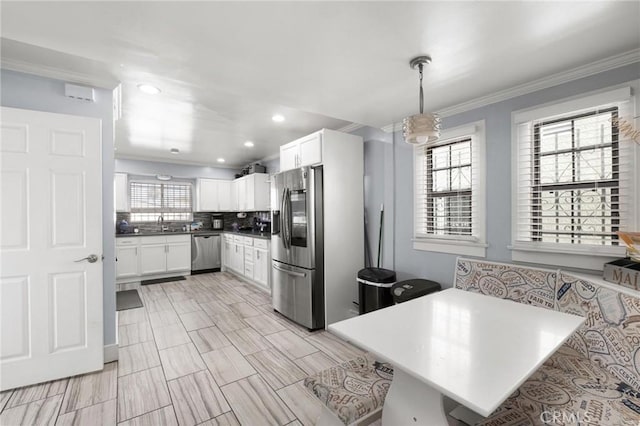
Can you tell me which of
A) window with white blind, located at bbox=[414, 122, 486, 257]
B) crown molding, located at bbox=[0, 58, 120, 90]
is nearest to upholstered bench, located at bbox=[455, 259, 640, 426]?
window with white blind, located at bbox=[414, 122, 486, 257]

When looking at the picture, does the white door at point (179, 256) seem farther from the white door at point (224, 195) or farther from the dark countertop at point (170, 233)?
the white door at point (224, 195)

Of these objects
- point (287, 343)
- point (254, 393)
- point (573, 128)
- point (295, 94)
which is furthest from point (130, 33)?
point (573, 128)

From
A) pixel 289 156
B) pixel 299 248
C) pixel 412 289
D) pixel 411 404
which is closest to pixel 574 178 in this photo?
pixel 412 289

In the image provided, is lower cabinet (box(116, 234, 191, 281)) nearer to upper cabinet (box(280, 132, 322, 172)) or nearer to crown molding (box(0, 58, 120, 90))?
upper cabinet (box(280, 132, 322, 172))

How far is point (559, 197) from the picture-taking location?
2.17 meters

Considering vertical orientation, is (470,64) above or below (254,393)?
above

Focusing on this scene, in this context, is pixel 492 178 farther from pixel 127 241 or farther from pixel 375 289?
pixel 127 241

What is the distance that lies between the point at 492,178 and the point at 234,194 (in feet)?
18.1

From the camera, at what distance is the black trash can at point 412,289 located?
8.24 feet

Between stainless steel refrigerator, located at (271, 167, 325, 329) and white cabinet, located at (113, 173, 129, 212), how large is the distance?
12.8ft

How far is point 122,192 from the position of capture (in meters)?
5.61

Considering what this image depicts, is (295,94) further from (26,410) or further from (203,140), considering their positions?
(26,410)

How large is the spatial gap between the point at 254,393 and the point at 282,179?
7.87ft

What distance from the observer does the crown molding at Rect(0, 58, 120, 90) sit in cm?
205
